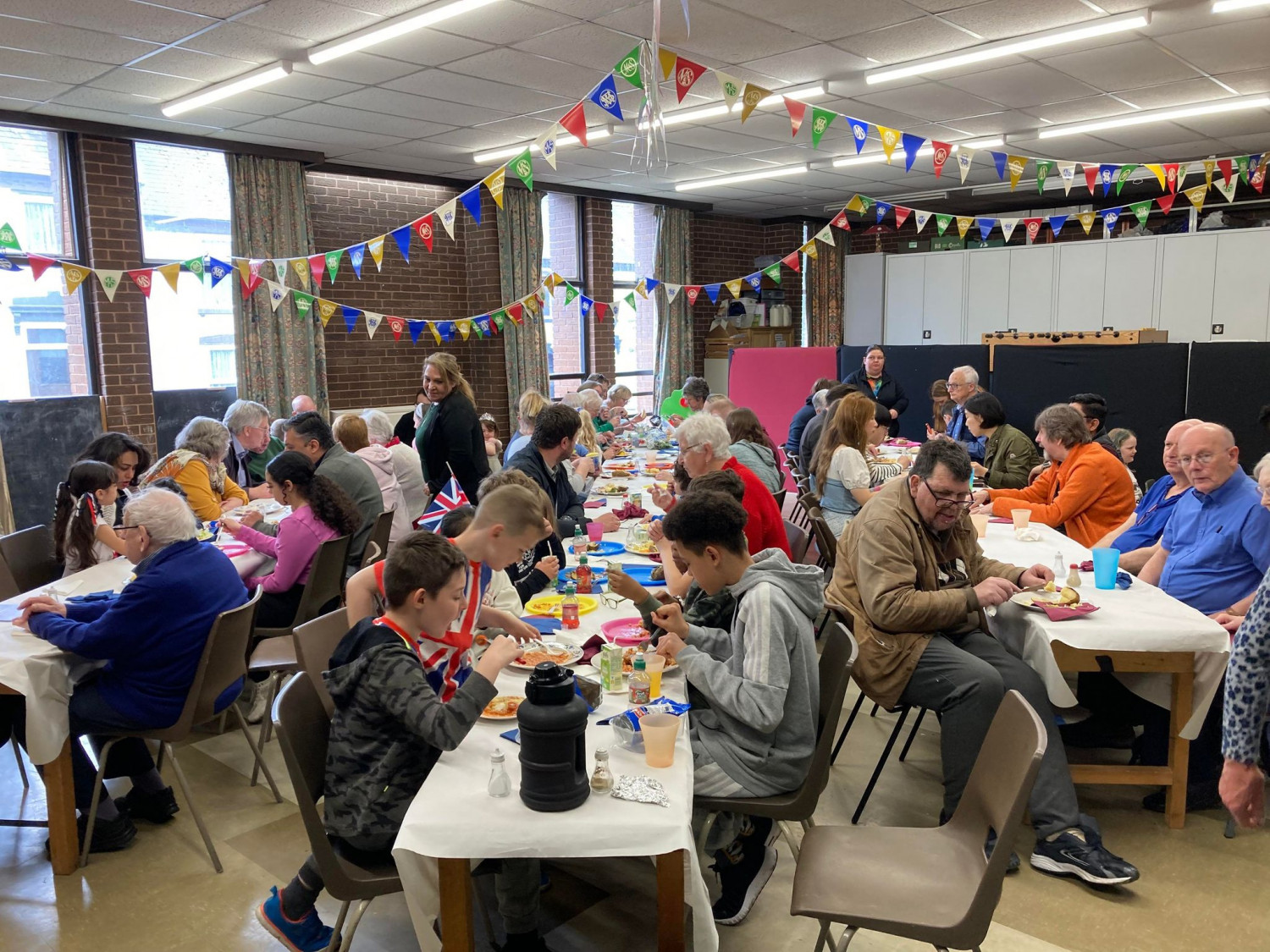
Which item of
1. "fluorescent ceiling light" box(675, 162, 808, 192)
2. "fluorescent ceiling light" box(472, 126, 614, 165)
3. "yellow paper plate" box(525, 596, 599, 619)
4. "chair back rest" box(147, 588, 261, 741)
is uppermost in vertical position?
"fluorescent ceiling light" box(675, 162, 808, 192)

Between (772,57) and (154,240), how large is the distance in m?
5.16

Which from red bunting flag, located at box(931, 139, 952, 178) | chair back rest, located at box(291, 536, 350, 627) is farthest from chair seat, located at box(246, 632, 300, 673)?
red bunting flag, located at box(931, 139, 952, 178)

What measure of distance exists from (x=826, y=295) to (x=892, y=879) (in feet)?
38.9

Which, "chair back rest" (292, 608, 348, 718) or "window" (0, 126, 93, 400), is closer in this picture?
"chair back rest" (292, 608, 348, 718)

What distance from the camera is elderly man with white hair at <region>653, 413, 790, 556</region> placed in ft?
11.8

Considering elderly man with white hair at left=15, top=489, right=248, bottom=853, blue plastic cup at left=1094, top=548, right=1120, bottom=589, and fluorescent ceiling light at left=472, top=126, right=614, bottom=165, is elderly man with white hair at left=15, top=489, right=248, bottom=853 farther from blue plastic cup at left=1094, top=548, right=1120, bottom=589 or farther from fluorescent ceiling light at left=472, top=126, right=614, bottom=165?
fluorescent ceiling light at left=472, top=126, right=614, bottom=165

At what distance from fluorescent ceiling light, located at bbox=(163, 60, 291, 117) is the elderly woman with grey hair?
2313 mm

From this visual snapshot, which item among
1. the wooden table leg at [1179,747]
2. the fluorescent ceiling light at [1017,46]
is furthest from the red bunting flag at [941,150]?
the wooden table leg at [1179,747]

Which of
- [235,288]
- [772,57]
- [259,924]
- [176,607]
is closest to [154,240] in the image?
[235,288]

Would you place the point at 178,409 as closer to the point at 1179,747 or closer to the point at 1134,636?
the point at 1134,636

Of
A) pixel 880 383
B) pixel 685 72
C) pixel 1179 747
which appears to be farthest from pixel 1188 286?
pixel 1179 747

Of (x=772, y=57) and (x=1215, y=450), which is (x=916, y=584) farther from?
(x=772, y=57)

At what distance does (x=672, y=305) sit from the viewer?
39.4ft

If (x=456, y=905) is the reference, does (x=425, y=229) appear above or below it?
above
